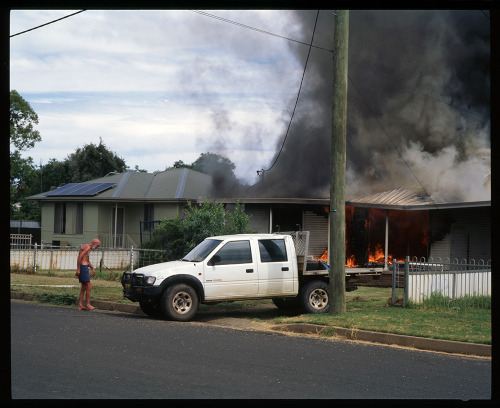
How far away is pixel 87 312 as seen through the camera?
1346 cm

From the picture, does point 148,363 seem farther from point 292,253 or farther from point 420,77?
point 420,77

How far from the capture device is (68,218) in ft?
104

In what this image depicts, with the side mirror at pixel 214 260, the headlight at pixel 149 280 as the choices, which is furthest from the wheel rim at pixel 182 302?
the side mirror at pixel 214 260

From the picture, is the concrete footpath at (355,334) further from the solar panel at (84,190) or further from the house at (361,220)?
the solar panel at (84,190)

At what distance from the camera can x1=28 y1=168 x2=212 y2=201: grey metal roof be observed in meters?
29.6

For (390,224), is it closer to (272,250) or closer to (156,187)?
(156,187)

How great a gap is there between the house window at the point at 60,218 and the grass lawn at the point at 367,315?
13.5 metres

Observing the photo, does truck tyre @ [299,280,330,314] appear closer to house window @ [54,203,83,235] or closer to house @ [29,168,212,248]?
house @ [29,168,212,248]

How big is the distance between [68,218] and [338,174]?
2216 centimetres

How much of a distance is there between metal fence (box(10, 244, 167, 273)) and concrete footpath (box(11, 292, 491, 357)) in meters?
7.64

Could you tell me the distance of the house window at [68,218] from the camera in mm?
31297

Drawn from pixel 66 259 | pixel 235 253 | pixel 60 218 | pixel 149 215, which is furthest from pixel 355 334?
pixel 60 218

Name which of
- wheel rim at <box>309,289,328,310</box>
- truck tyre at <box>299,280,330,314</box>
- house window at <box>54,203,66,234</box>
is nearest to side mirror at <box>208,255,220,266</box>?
truck tyre at <box>299,280,330,314</box>

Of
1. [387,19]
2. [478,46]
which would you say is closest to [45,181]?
[387,19]
